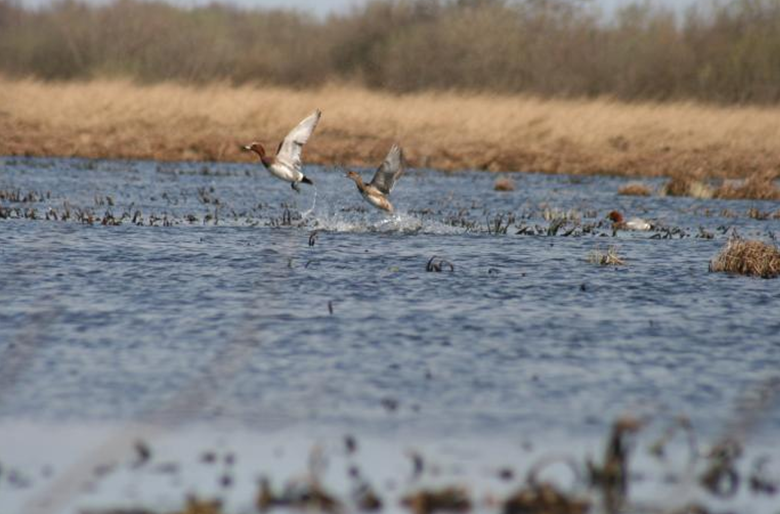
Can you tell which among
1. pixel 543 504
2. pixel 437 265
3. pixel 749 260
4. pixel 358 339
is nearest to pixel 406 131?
pixel 437 265

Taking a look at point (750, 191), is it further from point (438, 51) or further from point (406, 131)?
point (438, 51)

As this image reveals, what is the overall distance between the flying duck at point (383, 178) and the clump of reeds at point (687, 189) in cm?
1074

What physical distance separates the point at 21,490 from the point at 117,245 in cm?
979

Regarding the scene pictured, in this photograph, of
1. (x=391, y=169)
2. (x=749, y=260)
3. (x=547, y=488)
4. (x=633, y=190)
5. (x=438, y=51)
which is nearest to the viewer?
(x=547, y=488)

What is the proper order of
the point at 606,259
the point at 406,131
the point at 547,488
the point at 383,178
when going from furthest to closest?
1. the point at 406,131
2. the point at 383,178
3. the point at 606,259
4. the point at 547,488

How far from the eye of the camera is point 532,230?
19.0 m

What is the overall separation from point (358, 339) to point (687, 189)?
17858 millimetres

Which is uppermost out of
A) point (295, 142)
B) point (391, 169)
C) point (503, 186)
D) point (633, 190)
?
point (295, 142)

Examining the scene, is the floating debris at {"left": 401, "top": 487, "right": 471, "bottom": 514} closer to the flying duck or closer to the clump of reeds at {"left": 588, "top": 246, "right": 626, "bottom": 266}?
the clump of reeds at {"left": 588, "top": 246, "right": 626, "bottom": 266}

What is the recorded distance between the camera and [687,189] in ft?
88.2

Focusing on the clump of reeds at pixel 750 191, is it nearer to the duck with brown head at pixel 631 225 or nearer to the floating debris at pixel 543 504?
the duck with brown head at pixel 631 225

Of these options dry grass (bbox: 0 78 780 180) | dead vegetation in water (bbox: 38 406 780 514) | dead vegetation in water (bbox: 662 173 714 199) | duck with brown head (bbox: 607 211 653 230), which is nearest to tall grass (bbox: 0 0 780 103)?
dry grass (bbox: 0 78 780 180)

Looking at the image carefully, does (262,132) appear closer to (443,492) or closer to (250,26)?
(250,26)

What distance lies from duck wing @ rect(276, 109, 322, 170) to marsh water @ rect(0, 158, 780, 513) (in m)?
1.00
